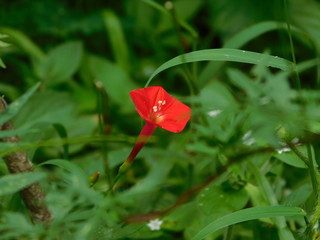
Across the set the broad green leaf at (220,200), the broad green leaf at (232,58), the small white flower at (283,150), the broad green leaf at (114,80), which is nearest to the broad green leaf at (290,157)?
the small white flower at (283,150)

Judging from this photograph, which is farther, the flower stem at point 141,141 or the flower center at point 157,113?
the flower center at point 157,113

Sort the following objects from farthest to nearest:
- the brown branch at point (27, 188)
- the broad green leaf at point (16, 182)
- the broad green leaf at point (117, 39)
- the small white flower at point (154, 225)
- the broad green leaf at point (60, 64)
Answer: the broad green leaf at point (117, 39) < the broad green leaf at point (60, 64) < the small white flower at point (154, 225) < the brown branch at point (27, 188) < the broad green leaf at point (16, 182)

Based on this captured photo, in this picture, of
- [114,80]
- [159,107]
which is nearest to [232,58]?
[159,107]

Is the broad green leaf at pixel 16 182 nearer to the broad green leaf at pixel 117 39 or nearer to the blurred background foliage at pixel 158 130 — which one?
the blurred background foliage at pixel 158 130

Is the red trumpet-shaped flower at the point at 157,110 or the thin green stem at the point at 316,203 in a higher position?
the red trumpet-shaped flower at the point at 157,110

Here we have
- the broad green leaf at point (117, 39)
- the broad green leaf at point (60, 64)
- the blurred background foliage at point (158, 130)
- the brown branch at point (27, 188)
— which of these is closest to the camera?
the blurred background foliage at point (158, 130)

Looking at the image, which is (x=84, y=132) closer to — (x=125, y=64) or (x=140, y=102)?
(x=125, y=64)

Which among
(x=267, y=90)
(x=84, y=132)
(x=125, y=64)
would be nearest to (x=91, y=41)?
(x=125, y=64)

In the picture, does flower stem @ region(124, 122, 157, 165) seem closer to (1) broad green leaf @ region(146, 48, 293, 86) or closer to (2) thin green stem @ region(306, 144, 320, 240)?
(1) broad green leaf @ region(146, 48, 293, 86)
